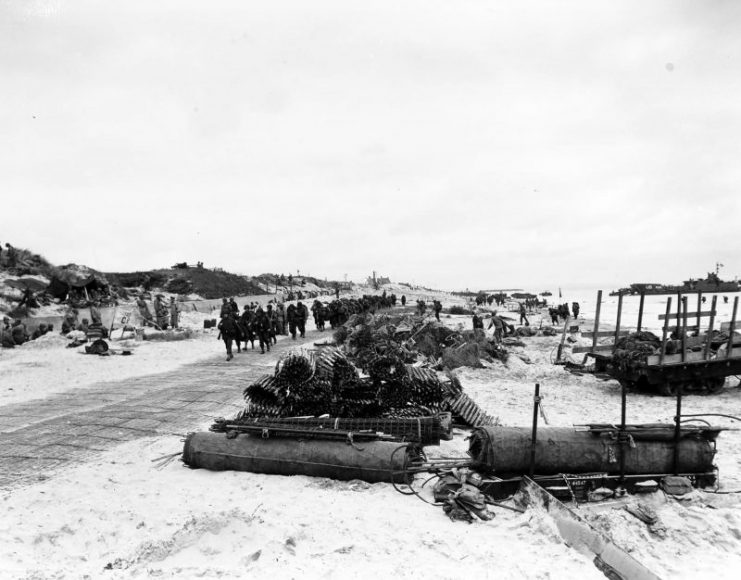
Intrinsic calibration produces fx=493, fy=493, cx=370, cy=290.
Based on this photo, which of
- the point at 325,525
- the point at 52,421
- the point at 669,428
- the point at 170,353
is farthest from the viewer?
the point at 170,353

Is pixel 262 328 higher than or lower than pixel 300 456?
higher

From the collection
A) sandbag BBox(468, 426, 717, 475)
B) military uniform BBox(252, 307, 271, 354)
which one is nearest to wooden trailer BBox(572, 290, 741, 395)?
sandbag BBox(468, 426, 717, 475)

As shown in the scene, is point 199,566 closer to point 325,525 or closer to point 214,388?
point 325,525

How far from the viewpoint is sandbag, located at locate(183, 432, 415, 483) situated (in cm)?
578

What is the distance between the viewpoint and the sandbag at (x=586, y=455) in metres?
5.60

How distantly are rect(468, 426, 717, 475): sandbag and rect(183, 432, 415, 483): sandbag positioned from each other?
3.44 ft

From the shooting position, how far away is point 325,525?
4.71 m

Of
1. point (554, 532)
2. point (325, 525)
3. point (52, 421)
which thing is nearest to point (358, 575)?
point (325, 525)

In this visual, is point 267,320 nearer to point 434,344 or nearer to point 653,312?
point 434,344

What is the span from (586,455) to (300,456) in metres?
3.34

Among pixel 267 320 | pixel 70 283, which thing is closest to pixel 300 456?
pixel 267 320

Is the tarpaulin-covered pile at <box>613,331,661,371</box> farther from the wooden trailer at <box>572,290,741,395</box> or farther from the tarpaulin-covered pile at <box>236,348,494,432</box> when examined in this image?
the tarpaulin-covered pile at <box>236,348,494,432</box>

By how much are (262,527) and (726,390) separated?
11.9 meters

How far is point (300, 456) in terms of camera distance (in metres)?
5.98
